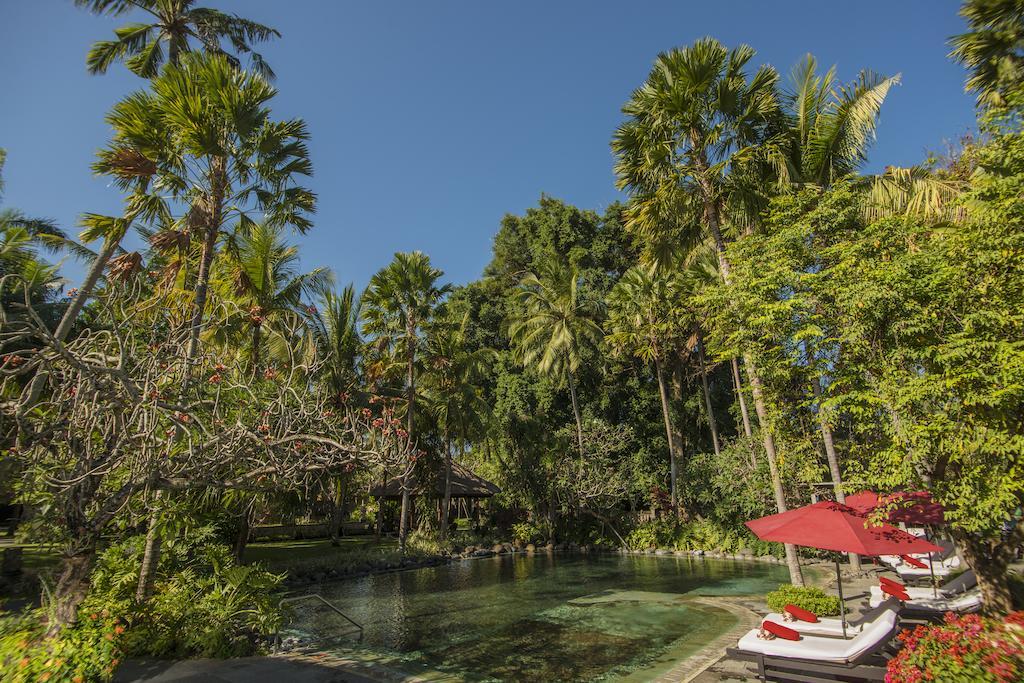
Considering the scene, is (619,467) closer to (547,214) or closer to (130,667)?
(547,214)

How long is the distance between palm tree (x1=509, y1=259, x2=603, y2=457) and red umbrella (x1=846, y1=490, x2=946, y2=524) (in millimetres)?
A: 18332

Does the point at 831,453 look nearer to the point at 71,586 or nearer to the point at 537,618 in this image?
the point at 537,618

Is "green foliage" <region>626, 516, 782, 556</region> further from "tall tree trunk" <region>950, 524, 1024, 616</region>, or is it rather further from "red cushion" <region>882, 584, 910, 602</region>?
"tall tree trunk" <region>950, 524, 1024, 616</region>

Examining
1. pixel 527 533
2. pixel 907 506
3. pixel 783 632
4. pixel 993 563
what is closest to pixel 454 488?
pixel 527 533

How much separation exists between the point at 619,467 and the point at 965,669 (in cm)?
2311

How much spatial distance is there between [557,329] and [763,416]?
1774 centimetres

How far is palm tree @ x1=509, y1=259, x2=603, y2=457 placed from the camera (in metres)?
26.7

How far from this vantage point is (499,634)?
10.7m

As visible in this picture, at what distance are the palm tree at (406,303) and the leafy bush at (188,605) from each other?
45.0 ft

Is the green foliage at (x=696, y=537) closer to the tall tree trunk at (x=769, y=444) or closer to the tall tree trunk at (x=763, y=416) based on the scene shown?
the tall tree trunk at (x=763, y=416)

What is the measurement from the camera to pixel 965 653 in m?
4.29

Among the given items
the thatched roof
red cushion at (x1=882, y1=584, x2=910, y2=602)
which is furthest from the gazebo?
red cushion at (x1=882, y1=584, x2=910, y2=602)

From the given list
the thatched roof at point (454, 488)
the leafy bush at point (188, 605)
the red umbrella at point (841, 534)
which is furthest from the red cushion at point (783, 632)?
the thatched roof at point (454, 488)

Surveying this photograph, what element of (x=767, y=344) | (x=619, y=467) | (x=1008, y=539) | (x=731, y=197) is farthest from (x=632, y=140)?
(x=619, y=467)
